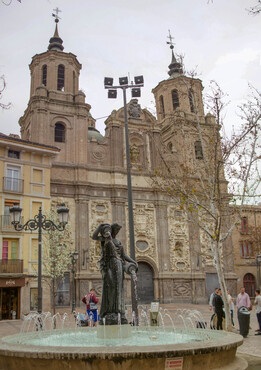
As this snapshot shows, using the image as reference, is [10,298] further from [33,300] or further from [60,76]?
[60,76]

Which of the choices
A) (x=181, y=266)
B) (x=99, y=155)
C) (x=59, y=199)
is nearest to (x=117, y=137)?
(x=99, y=155)

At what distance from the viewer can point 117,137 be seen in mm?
37750

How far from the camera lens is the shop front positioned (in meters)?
24.3

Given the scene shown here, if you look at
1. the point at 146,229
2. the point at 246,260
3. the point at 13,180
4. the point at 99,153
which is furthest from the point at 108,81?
the point at 246,260

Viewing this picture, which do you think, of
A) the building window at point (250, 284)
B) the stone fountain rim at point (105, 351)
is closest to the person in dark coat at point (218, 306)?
the stone fountain rim at point (105, 351)

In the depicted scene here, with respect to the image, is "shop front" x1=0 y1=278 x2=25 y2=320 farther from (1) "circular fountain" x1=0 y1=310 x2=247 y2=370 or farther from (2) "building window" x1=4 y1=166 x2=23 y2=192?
(1) "circular fountain" x1=0 y1=310 x2=247 y2=370

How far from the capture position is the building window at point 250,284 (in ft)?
135

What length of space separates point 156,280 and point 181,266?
9.64 feet

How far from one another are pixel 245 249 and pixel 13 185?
Result: 27.5 m

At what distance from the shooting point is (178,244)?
3672cm

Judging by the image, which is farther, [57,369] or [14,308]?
[14,308]

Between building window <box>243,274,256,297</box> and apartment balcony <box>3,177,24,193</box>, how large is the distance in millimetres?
27017

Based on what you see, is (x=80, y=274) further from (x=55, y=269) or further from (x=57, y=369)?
(x=57, y=369)

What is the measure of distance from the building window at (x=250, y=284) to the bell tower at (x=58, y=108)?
22.3 m
